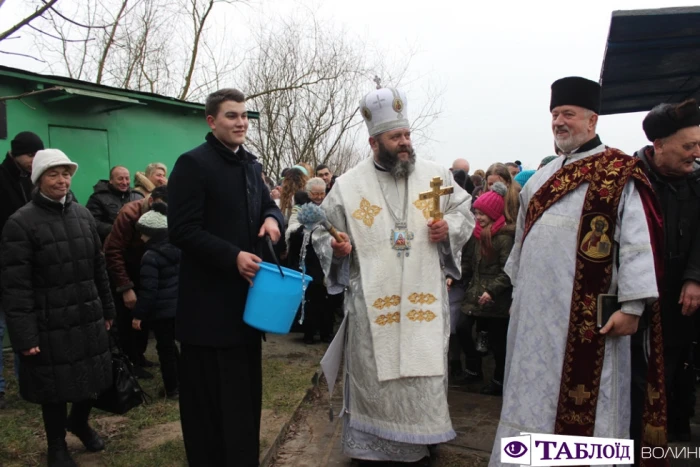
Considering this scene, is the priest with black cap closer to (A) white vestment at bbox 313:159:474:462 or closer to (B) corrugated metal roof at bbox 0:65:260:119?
(A) white vestment at bbox 313:159:474:462

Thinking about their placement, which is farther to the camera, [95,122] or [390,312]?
[95,122]

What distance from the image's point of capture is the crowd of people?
314 cm

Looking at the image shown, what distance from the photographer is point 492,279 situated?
5.37 metres

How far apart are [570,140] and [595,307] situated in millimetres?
892

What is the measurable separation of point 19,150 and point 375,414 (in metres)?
3.35

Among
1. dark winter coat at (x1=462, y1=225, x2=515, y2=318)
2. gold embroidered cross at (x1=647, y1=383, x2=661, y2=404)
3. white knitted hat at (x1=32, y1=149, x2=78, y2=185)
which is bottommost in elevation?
gold embroidered cross at (x1=647, y1=383, x2=661, y2=404)

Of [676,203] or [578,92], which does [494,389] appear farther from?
[578,92]

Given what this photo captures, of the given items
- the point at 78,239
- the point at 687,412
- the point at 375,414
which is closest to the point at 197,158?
the point at 78,239

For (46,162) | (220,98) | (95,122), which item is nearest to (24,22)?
(46,162)

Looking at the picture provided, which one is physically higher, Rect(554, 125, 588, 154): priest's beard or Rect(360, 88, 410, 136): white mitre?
Rect(360, 88, 410, 136): white mitre

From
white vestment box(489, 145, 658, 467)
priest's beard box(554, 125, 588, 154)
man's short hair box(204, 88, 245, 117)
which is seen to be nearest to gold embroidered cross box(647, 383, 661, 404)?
white vestment box(489, 145, 658, 467)

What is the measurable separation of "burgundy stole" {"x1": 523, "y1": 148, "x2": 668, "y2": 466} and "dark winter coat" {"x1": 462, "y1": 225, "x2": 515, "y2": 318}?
6.67ft

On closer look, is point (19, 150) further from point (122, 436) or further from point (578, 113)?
point (578, 113)

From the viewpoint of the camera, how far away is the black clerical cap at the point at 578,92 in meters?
3.31
